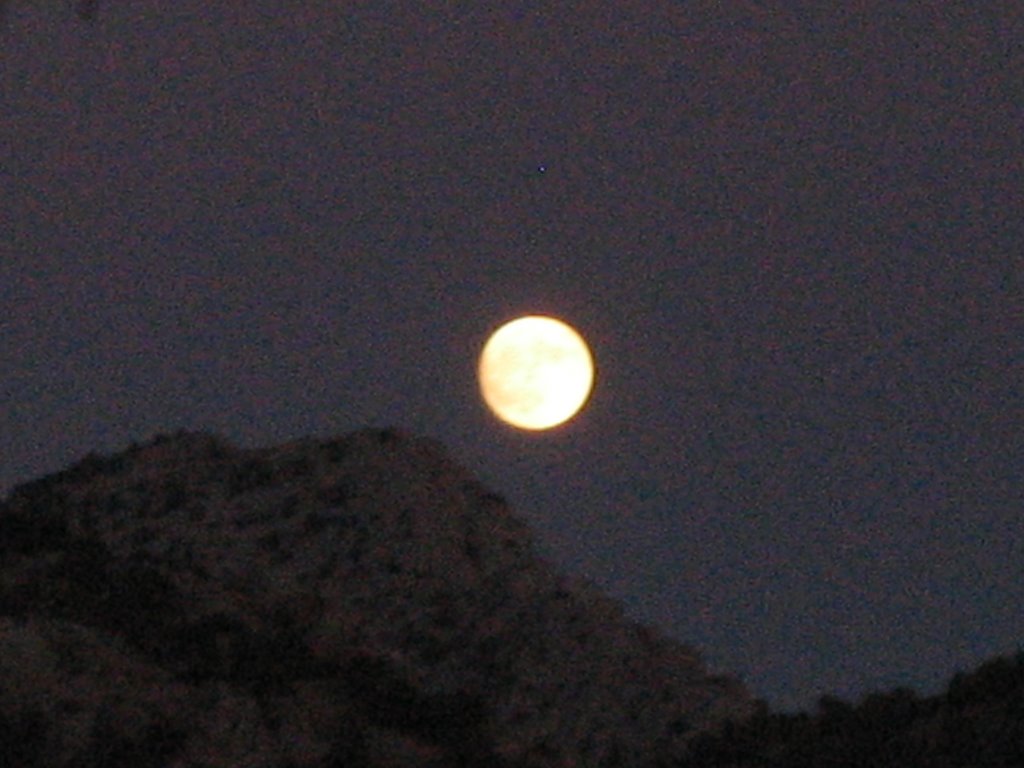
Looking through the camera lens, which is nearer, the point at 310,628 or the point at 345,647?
the point at 345,647

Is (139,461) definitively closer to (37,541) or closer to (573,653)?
(37,541)

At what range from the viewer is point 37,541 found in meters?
73.4

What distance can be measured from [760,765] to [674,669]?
36.0 ft

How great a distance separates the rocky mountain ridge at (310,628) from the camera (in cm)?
6000

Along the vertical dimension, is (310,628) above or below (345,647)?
above

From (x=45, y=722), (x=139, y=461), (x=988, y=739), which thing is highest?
(x=139, y=461)

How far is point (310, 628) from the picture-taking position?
69500mm

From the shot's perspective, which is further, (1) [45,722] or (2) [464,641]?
(2) [464,641]

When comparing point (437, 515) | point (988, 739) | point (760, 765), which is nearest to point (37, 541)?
point (437, 515)

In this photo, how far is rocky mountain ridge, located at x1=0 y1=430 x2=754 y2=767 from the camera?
60.0m

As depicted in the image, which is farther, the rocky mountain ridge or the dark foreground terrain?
the rocky mountain ridge

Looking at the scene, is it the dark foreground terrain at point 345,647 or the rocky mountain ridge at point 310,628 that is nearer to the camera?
the dark foreground terrain at point 345,647

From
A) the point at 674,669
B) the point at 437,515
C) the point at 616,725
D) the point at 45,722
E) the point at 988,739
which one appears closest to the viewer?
the point at 988,739

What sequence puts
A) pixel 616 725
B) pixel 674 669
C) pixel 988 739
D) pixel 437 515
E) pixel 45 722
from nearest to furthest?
pixel 988 739
pixel 45 722
pixel 616 725
pixel 674 669
pixel 437 515
